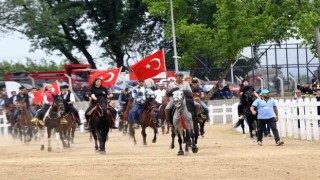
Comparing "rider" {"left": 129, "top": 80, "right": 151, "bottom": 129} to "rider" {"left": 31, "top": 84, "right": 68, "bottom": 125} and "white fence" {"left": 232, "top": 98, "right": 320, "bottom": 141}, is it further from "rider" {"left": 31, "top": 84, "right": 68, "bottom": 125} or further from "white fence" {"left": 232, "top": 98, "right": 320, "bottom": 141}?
"white fence" {"left": 232, "top": 98, "right": 320, "bottom": 141}

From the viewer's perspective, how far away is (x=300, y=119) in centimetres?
3161

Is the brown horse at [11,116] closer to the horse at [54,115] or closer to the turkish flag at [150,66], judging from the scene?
the turkish flag at [150,66]

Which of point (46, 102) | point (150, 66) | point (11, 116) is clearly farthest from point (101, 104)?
point (11, 116)

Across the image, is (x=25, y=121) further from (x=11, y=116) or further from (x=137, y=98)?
(x=137, y=98)

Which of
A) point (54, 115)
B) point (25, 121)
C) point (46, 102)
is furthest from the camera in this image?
point (25, 121)

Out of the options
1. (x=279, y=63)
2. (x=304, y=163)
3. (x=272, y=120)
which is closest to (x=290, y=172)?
(x=304, y=163)

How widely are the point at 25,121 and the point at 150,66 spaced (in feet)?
18.0

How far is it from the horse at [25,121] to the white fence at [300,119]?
32.8ft

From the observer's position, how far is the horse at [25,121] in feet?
121

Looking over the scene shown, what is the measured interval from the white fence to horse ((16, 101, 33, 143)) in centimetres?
1000

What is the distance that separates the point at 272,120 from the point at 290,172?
10.1 m

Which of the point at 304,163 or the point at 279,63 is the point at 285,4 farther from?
the point at 304,163

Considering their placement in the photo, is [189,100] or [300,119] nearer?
[189,100]

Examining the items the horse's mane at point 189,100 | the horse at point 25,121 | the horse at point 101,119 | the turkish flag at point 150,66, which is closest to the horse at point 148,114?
the horse at point 101,119
